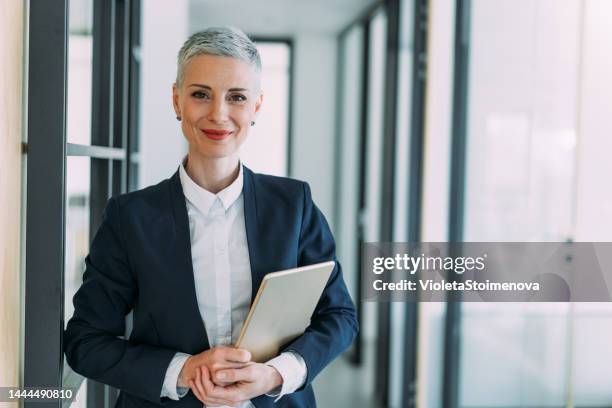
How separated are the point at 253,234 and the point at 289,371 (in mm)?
270

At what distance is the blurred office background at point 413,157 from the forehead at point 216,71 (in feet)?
0.76

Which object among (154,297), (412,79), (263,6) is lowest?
(154,297)

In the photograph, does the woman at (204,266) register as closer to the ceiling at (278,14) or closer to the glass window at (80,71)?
the glass window at (80,71)

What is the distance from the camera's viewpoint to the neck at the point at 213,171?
4.04 feet

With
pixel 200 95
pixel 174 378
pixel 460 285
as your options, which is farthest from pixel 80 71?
pixel 460 285

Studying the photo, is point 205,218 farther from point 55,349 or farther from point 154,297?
point 55,349

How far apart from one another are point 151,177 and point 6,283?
126 cm

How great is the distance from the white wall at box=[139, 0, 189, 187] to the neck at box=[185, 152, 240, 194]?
1.05m

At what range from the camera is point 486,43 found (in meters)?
2.60

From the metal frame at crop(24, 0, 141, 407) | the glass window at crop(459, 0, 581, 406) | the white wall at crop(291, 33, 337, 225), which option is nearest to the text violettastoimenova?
the glass window at crop(459, 0, 581, 406)

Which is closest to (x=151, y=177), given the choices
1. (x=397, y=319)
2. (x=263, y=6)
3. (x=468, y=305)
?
(x=468, y=305)

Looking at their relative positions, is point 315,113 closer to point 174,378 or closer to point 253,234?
point 253,234

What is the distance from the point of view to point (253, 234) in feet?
3.99

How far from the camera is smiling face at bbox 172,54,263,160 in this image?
3.71 feet
